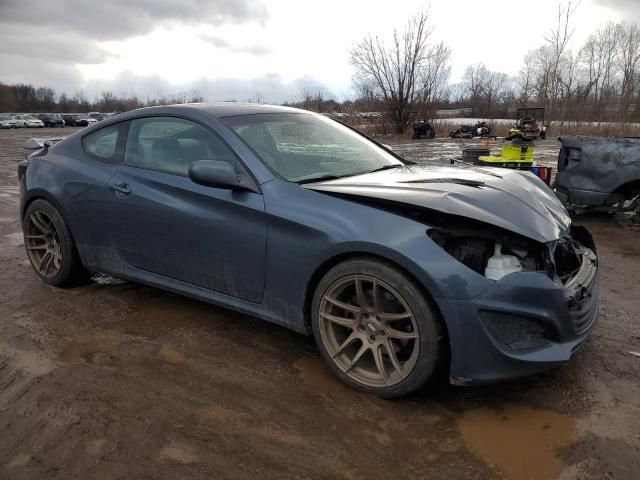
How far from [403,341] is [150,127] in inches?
93.0

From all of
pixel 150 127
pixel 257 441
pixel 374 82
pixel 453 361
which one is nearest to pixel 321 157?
pixel 150 127

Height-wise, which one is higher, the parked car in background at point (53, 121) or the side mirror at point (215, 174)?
the parked car in background at point (53, 121)

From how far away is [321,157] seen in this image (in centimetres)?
345

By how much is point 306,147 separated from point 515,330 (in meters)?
1.81

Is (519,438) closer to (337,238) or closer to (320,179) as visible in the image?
A: (337,238)

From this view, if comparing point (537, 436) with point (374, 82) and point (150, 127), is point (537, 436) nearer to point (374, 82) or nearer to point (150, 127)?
point (150, 127)

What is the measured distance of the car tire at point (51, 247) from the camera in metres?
4.14

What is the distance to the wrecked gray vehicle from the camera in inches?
267

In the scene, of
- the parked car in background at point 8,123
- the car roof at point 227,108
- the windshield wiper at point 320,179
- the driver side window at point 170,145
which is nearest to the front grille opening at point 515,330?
the windshield wiper at point 320,179

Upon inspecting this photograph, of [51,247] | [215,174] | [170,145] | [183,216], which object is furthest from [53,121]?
[215,174]

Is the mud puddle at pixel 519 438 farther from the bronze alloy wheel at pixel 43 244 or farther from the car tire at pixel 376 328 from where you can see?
the bronze alloy wheel at pixel 43 244

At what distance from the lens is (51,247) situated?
4.34 metres

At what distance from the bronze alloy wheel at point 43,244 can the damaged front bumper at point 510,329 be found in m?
3.33

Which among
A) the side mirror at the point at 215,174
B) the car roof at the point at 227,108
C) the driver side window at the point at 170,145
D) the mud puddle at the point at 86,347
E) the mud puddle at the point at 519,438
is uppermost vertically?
the car roof at the point at 227,108
